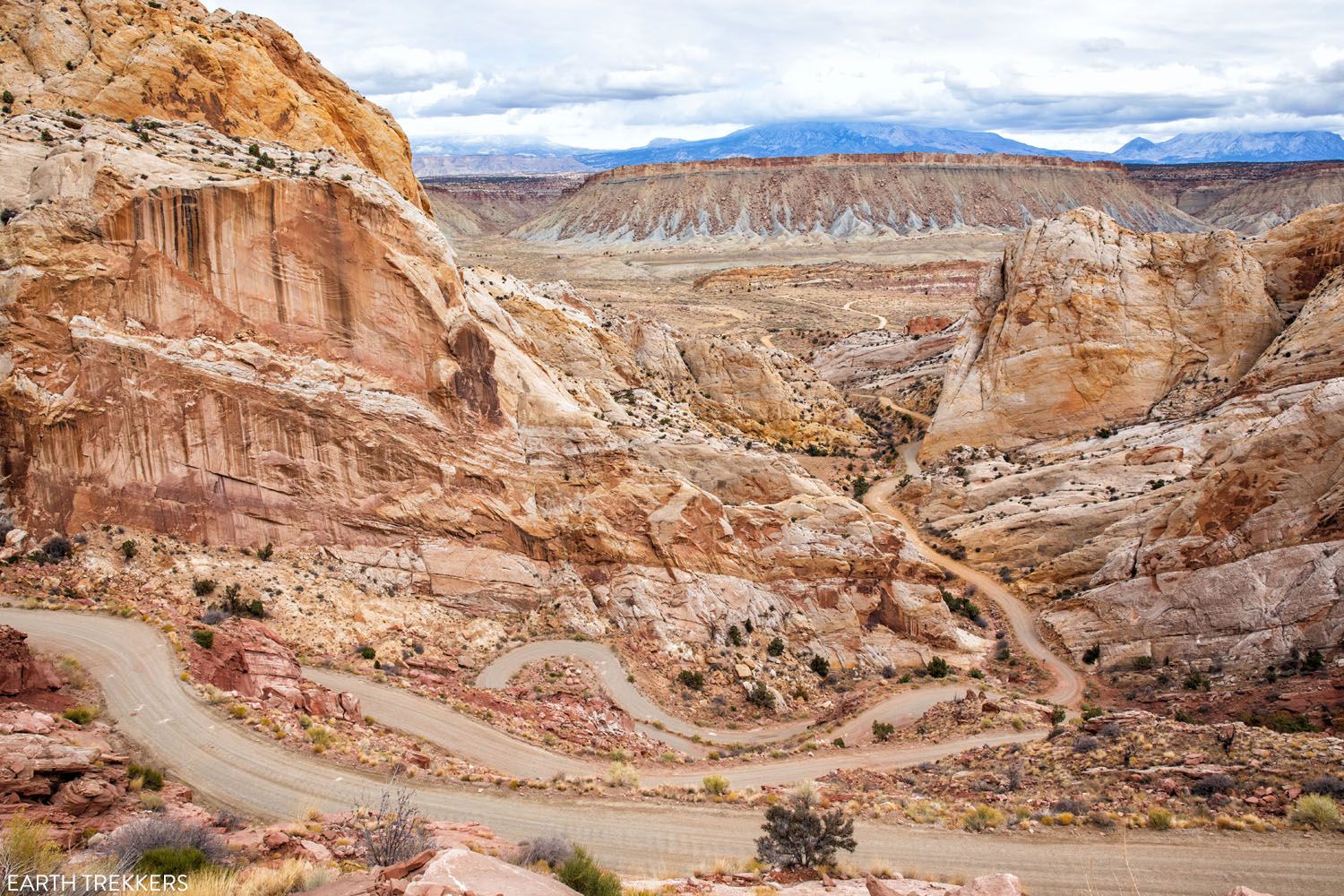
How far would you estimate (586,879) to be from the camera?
A: 12891 mm

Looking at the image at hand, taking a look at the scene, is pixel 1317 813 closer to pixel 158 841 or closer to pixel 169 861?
pixel 169 861

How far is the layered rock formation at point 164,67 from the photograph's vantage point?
99.1 ft

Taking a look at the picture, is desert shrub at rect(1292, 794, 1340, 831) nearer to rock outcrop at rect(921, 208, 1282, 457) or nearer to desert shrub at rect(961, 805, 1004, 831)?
desert shrub at rect(961, 805, 1004, 831)

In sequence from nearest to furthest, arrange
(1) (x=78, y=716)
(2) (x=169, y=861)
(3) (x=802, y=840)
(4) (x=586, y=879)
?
(2) (x=169, y=861) < (4) (x=586, y=879) < (3) (x=802, y=840) < (1) (x=78, y=716)

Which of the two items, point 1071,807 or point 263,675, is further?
point 263,675

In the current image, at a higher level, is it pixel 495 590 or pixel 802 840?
pixel 802 840

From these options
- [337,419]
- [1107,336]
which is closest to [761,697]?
[337,419]

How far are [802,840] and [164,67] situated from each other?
34.9 metres

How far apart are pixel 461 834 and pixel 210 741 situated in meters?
6.60

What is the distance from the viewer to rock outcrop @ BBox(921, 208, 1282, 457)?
5000 cm

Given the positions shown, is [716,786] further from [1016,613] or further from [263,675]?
[1016,613]

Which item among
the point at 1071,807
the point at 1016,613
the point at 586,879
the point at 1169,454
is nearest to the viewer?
the point at 586,879

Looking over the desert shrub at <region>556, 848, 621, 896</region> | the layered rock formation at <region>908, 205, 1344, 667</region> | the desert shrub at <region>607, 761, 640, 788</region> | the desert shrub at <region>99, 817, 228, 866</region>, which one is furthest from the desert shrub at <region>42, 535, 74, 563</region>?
the layered rock formation at <region>908, 205, 1344, 667</region>

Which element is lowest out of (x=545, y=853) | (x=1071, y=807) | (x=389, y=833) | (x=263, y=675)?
(x=1071, y=807)
